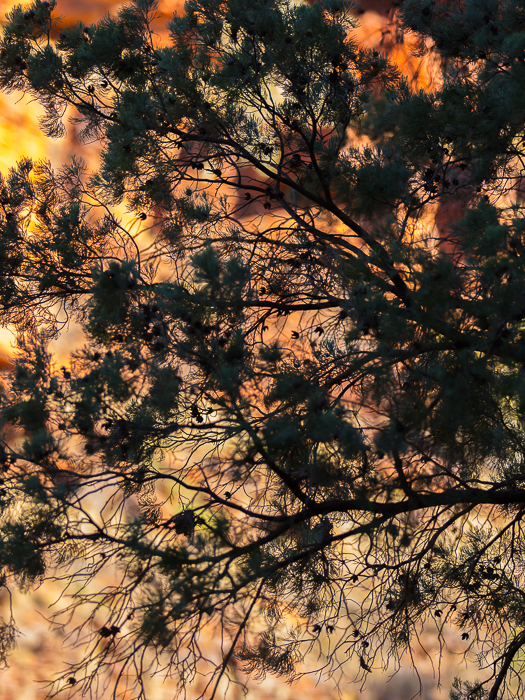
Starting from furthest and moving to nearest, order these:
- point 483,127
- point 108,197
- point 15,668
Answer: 1. point 15,668
2. point 108,197
3. point 483,127

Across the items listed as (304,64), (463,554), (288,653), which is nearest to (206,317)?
(304,64)

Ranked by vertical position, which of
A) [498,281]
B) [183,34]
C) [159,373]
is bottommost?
[498,281]

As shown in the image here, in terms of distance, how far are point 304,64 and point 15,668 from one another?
310 centimetres

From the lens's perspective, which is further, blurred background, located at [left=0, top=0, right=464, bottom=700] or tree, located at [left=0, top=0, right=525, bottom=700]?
blurred background, located at [left=0, top=0, right=464, bottom=700]

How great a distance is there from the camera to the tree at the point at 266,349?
43.1 inches

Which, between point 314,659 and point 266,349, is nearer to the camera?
point 266,349

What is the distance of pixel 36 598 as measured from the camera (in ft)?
10.5

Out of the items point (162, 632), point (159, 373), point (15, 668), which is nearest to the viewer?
point (162, 632)

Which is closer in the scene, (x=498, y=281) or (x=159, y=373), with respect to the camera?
(x=498, y=281)

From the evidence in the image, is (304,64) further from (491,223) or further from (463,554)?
(463,554)

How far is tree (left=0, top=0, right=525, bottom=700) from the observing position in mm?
1095

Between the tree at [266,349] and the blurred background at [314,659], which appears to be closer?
the tree at [266,349]

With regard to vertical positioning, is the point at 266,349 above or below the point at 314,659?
above

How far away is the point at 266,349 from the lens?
135 centimetres
